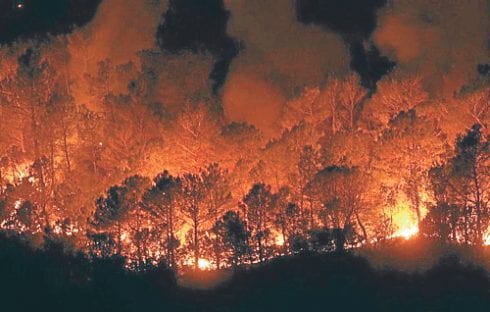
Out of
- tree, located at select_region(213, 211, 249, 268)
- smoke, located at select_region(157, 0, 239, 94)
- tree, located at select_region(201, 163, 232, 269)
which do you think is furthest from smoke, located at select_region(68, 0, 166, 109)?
tree, located at select_region(213, 211, 249, 268)

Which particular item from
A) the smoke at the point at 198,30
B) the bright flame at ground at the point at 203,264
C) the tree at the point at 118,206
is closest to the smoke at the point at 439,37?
the smoke at the point at 198,30

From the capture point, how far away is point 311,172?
1510 inches

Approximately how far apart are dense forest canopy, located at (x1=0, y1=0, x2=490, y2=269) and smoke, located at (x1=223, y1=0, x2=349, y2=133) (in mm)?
109

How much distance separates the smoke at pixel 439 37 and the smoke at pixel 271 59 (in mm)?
3416

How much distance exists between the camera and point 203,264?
3750 centimetres

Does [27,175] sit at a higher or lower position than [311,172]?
higher

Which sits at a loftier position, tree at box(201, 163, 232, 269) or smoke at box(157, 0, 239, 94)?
smoke at box(157, 0, 239, 94)

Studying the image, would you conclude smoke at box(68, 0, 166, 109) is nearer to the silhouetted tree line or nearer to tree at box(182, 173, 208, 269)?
tree at box(182, 173, 208, 269)

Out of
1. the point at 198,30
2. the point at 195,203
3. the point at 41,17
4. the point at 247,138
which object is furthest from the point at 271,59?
the point at 41,17

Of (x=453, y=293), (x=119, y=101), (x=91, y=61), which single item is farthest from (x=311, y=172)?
(x=91, y=61)

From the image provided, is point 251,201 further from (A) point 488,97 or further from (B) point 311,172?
(A) point 488,97

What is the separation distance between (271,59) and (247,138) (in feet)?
39.8

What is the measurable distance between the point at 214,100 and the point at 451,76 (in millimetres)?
14551

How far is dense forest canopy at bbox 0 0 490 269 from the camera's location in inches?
1455
